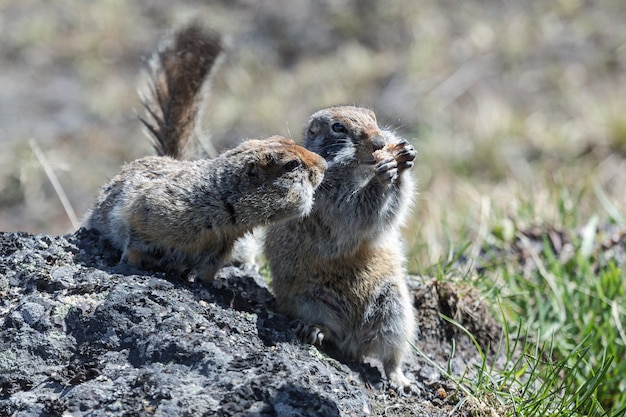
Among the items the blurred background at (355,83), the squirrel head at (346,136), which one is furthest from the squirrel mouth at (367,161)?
the blurred background at (355,83)

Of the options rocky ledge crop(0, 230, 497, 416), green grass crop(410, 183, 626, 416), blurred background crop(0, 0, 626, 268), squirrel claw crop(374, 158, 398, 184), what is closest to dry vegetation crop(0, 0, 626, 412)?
blurred background crop(0, 0, 626, 268)

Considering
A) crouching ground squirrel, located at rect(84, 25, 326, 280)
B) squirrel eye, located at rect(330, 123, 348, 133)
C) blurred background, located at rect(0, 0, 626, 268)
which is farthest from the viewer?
blurred background, located at rect(0, 0, 626, 268)

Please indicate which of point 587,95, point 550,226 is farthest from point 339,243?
point 587,95

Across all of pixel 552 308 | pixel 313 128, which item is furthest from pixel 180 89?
pixel 552 308

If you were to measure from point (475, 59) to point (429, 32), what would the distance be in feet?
2.79

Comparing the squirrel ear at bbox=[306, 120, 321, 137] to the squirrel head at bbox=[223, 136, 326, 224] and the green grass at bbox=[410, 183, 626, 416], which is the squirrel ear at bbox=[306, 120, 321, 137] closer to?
the squirrel head at bbox=[223, 136, 326, 224]

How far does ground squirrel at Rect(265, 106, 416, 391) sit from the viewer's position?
12.9 feet

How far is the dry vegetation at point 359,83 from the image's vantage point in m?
9.36

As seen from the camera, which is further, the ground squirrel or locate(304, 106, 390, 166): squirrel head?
locate(304, 106, 390, 166): squirrel head

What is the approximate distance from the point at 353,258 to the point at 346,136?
657mm

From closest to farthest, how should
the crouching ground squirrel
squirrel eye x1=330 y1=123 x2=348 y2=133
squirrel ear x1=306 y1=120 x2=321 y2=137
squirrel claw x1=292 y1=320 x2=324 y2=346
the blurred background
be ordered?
1. the crouching ground squirrel
2. squirrel claw x1=292 y1=320 x2=324 y2=346
3. squirrel eye x1=330 y1=123 x2=348 y2=133
4. squirrel ear x1=306 y1=120 x2=321 y2=137
5. the blurred background

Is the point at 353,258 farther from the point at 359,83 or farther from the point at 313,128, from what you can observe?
the point at 359,83

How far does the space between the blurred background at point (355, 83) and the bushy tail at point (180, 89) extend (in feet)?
11.6

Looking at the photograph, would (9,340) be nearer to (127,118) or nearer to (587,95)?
(127,118)
